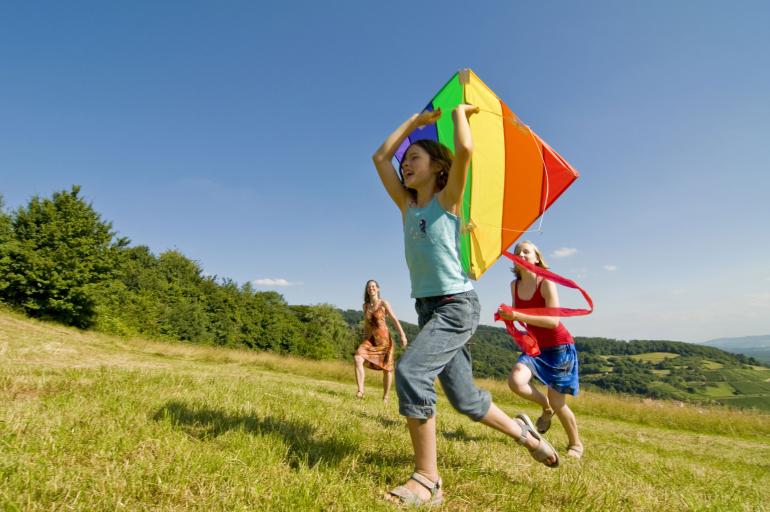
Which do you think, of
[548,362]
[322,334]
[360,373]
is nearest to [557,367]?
[548,362]

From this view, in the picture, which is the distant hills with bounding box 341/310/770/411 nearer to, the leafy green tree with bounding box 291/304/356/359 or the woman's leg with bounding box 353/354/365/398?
the leafy green tree with bounding box 291/304/356/359

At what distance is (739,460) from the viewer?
700 centimetres

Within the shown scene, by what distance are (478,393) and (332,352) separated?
63.9 metres

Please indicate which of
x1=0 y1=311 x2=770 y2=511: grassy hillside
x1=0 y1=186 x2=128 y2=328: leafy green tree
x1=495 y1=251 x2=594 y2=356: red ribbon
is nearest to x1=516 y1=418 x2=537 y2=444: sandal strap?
x1=0 y1=311 x2=770 y2=511: grassy hillside

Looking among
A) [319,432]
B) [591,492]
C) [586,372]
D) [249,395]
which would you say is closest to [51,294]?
[249,395]

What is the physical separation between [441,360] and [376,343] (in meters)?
5.97

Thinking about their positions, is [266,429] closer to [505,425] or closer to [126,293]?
[505,425]

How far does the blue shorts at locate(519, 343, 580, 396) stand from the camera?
468 cm

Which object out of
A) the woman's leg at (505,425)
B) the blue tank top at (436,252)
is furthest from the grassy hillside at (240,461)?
the blue tank top at (436,252)

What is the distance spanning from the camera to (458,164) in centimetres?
256

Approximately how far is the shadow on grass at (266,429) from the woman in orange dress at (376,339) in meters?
4.47

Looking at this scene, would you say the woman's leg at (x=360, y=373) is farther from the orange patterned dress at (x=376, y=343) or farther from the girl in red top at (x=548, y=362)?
the girl in red top at (x=548, y=362)

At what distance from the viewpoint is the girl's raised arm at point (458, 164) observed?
2.53m

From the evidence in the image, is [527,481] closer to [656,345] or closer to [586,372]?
[586,372]
